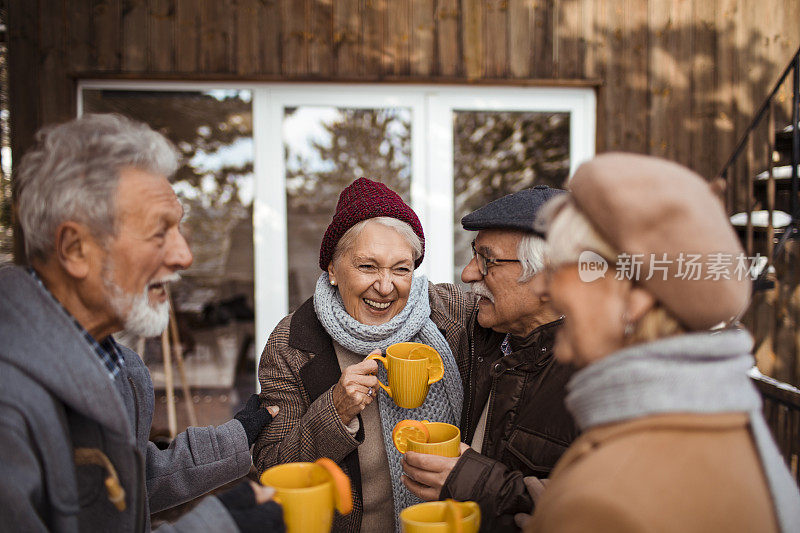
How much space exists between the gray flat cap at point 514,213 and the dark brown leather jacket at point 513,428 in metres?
0.31

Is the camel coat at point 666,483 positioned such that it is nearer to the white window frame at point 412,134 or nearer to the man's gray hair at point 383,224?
the man's gray hair at point 383,224

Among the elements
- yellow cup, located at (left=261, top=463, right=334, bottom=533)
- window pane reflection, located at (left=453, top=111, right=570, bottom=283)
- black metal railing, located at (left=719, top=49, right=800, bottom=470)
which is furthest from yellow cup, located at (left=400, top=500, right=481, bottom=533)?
black metal railing, located at (left=719, top=49, right=800, bottom=470)

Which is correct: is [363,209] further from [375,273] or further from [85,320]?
[85,320]

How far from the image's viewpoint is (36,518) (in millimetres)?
884

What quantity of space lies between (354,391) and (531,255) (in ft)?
2.17

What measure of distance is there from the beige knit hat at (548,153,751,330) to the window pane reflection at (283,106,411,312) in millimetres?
3286

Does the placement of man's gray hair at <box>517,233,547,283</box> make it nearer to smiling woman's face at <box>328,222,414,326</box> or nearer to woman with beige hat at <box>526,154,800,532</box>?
smiling woman's face at <box>328,222,414,326</box>

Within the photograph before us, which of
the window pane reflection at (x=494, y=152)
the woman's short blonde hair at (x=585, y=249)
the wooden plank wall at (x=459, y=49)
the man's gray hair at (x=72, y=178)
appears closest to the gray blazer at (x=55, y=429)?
the man's gray hair at (x=72, y=178)

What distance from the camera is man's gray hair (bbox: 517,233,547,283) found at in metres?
1.58

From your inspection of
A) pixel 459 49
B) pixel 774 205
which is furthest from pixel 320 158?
pixel 774 205

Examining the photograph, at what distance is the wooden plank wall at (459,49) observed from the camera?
11.8 ft

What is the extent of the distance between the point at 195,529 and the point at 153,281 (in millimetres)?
522

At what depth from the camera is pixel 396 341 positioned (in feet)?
5.68

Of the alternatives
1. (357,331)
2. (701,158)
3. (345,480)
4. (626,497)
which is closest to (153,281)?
(345,480)
